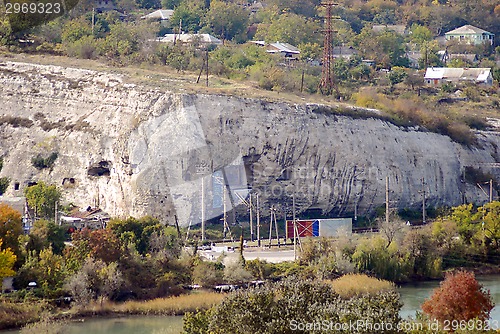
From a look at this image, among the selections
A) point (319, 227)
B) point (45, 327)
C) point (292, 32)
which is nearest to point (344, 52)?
point (292, 32)

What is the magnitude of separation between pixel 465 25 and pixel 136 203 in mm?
66003

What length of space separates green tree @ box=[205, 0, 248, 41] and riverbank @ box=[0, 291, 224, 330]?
56932 millimetres

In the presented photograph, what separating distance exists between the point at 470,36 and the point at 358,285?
68.8 m

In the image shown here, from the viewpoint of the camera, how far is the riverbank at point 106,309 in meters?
39.5

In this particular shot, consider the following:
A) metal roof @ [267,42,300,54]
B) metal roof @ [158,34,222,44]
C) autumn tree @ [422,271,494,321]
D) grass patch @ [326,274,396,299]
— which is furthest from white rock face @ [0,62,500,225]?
metal roof @ [267,42,300,54]

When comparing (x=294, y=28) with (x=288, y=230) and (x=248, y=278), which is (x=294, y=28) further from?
(x=248, y=278)

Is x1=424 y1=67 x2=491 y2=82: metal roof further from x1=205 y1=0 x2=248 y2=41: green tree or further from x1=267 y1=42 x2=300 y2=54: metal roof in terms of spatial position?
x1=205 y1=0 x2=248 y2=41: green tree

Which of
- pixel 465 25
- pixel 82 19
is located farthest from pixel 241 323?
pixel 465 25

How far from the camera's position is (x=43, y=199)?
174 ft

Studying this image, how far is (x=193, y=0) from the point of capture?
106 meters

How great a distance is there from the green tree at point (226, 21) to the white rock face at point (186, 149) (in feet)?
120

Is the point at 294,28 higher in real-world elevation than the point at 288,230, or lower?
higher

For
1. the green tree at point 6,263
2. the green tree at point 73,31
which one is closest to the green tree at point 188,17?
the green tree at point 73,31

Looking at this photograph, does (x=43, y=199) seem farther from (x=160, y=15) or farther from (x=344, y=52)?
(x=160, y=15)
